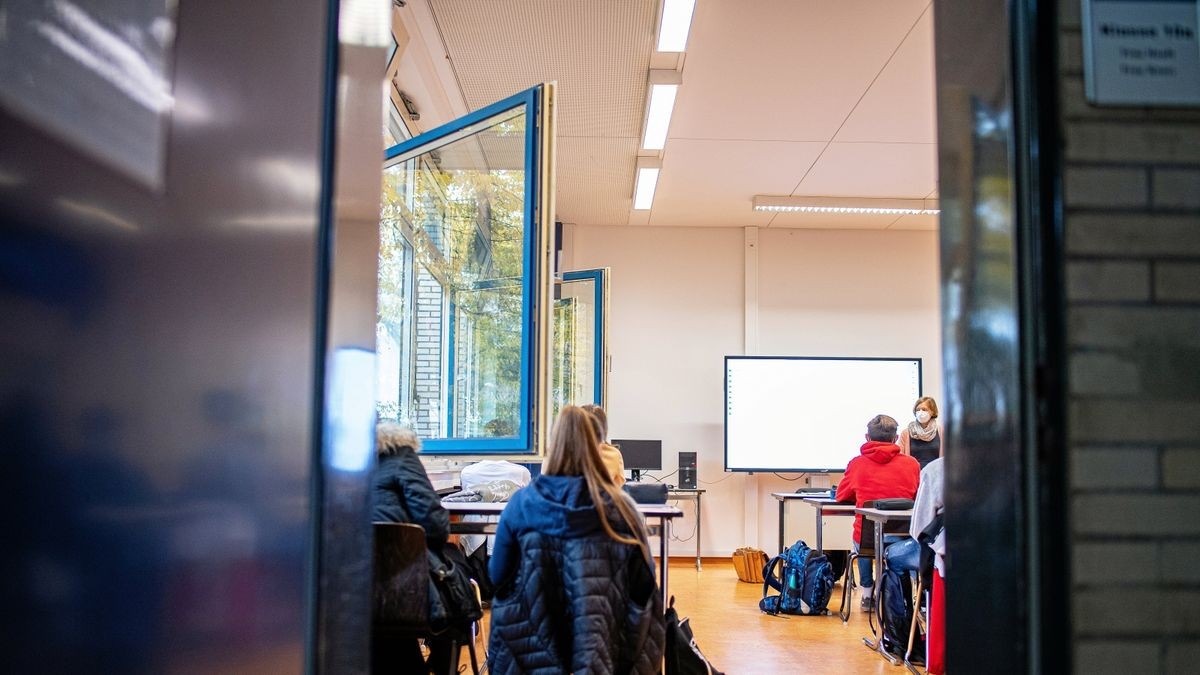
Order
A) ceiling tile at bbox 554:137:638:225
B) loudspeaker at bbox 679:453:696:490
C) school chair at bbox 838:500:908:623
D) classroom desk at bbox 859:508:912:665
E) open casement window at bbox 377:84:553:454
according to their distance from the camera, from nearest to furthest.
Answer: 1. open casement window at bbox 377:84:553:454
2. classroom desk at bbox 859:508:912:665
3. school chair at bbox 838:500:908:623
4. ceiling tile at bbox 554:137:638:225
5. loudspeaker at bbox 679:453:696:490

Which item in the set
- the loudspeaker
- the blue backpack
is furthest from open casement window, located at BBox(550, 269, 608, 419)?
the blue backpack

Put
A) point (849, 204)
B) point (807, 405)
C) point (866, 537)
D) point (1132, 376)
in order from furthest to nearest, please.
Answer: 1. point (807, 405)
2. point (849, 204)
3. point (866, 537)
4. point (1132, 376)

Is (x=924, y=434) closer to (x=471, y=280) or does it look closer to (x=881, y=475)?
(x=881, y=475)

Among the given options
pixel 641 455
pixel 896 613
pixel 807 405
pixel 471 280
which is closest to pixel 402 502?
pixel 471 280

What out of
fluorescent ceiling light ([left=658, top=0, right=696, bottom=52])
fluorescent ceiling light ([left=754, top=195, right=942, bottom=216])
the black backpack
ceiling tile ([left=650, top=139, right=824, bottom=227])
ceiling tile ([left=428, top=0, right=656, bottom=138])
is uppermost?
ceiling tile ([left=428, top=0, right=656, bottom=138])

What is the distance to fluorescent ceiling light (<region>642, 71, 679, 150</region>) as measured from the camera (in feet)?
17.2

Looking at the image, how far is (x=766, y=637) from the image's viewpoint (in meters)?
5.21

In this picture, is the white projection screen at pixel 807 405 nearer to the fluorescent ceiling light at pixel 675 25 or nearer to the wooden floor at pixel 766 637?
the wooden floor at pixel 766 637

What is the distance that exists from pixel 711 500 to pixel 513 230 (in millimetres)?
5408

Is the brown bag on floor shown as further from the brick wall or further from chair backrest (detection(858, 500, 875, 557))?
the brick wall

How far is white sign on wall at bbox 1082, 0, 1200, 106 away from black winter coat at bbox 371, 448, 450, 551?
7.68 ft

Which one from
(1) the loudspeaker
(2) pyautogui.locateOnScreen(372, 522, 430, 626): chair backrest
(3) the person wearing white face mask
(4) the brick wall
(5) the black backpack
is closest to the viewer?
(4) the brick wall

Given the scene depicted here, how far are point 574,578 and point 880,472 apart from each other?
324 cm

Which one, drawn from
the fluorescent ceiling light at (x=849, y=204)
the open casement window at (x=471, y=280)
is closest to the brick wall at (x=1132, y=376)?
the open casement window at (x=471, y=280)
